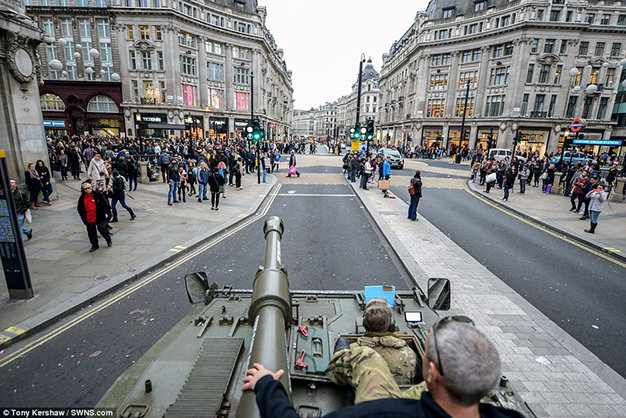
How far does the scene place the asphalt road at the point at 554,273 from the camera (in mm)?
5539

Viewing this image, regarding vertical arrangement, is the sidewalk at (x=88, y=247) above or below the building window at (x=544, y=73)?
below

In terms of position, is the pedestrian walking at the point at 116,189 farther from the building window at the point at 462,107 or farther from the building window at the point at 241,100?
the building window at the point at 462,107

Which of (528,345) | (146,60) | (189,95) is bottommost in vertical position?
(528,345)

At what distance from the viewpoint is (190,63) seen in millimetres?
43531

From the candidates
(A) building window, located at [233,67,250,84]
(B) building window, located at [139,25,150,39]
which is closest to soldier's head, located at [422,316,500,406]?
(B) building window, located at [139,25,150,39]

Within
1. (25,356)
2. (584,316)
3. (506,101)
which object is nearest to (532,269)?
(584,316)

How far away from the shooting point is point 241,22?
48.5 meters

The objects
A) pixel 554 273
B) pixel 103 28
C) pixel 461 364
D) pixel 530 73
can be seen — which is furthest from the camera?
pixel 530 73

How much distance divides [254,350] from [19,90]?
15695 mm

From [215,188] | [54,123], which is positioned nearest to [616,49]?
[215,188]

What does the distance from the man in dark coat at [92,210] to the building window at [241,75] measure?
1832 inches

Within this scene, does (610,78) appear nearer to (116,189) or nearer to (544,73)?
(544,73)

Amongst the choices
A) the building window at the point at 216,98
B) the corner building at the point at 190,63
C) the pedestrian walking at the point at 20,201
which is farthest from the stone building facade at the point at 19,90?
the building window at the point at 216,98

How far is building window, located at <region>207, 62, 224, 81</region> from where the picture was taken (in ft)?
151
